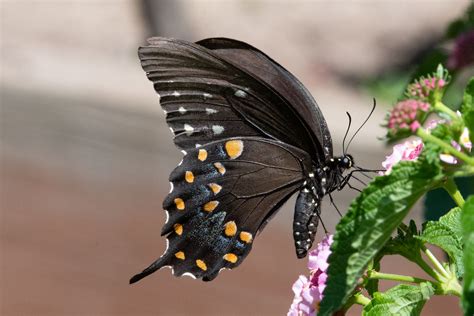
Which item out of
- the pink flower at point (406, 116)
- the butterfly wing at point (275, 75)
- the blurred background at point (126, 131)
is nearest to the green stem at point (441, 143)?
the pink flower at point (406, 116)

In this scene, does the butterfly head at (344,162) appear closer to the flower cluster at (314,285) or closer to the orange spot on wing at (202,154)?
the orange spot on wing at (202,154)

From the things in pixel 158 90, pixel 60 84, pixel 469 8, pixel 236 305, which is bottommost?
pixel 158 90

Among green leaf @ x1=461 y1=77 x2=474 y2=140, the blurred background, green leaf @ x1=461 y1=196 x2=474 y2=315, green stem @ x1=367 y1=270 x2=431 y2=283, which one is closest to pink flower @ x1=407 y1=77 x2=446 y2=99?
green leaf @ x1=461 y1=77 x2=474 y2=140

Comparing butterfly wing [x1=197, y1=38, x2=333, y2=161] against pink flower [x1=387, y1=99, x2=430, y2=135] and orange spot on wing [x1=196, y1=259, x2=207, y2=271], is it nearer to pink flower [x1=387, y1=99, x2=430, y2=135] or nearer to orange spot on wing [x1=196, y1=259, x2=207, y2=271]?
orange spot on wing [x1=196, y1=259, x2=207, y2=271]

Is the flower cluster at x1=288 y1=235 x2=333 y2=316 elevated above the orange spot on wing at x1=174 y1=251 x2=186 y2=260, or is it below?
below

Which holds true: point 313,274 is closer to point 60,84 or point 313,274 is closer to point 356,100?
point 356,100

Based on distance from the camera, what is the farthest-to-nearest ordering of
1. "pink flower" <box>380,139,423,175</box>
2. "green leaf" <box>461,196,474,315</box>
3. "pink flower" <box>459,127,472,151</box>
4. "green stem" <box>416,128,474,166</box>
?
1. "pink flower" <box>380,139,423,175</box>
2. "pink flower" <box>459,127,472,151</box>
3. "green stem" <box>416,128,474,166</box>
4. "green leaf" <box>461,196,474,315</box>

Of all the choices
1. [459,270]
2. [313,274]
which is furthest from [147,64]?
[459,270]

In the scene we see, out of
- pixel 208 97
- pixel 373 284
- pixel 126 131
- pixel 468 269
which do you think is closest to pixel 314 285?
pixel 373 284
